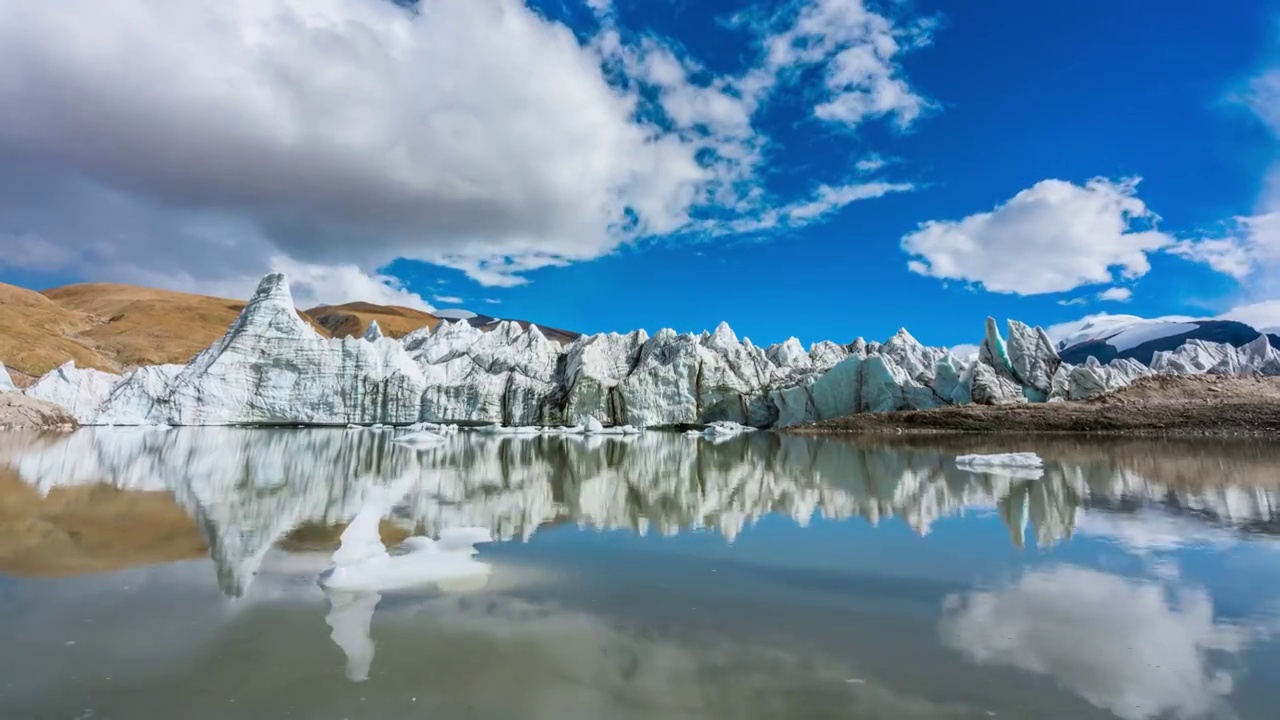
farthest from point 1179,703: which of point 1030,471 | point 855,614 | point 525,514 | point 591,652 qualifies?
point 1030,471

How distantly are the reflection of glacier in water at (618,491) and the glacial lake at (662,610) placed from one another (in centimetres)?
11

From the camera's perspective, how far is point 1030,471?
13719 mm

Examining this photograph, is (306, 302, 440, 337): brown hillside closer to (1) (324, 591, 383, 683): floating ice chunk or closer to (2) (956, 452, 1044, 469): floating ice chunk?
(2) (956, 452, 1044, 469): floating ice chunk

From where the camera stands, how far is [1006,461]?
14.6 metres

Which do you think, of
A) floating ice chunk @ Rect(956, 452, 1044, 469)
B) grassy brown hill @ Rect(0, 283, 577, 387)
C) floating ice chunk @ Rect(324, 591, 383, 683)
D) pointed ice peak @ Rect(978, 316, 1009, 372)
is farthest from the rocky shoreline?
pointed ice peak @ Rect(978, 316, 1009, 372)

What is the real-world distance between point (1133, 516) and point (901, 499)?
2804mm

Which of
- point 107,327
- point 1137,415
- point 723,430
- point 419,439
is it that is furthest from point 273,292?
point 107,327

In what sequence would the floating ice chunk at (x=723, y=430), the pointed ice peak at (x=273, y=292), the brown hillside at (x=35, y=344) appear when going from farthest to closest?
the brown hillside at (x=35, y=344) → the pointed ice peak at (x=273, y=292) → the floating ice chunk at (x=723, y=430)

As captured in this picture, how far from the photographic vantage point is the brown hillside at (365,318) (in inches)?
5394

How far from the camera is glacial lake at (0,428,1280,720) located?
130 inches

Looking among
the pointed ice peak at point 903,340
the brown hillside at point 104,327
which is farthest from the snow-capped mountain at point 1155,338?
the brown hillside at point 104,327

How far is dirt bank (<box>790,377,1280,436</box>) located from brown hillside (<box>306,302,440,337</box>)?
105216 mm

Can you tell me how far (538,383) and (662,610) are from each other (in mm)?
39084

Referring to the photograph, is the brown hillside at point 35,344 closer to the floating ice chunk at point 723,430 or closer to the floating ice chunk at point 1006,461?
the floating ice chunk at point 723,430
